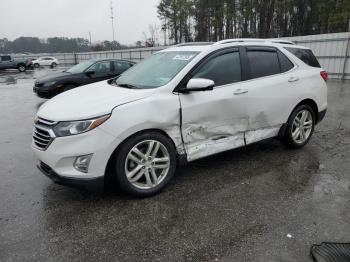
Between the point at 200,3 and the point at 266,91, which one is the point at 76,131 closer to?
the point at 266,91

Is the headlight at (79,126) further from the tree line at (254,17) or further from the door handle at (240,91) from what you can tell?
the tree line at (254,17)

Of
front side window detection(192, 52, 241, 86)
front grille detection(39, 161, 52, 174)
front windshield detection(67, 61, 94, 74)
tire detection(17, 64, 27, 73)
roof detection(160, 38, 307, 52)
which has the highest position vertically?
roof detection(160, 38, 307, 52)

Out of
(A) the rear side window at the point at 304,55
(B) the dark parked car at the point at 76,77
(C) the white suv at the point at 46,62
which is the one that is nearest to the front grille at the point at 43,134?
(A) the rear side window at the point at 304,55

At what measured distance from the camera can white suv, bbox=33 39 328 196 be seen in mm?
3412

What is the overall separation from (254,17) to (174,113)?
39053mm

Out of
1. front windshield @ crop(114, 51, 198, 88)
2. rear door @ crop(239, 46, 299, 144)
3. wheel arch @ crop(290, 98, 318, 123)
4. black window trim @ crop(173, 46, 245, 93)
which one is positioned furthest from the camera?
wheel arch @ crop(290, 98, 318, 123)

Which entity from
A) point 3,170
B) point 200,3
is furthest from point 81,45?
point 3,170

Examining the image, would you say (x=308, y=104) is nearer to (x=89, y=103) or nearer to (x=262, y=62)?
(x=262, y=62)

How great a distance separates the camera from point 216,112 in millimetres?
4195

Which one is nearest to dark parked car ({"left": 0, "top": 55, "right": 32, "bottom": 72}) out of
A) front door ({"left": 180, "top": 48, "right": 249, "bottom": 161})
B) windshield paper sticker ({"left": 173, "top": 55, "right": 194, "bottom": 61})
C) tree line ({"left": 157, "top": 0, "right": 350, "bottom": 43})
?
tree line ({"left": 157, "top": 0, "right": 350, "bottom": 43})

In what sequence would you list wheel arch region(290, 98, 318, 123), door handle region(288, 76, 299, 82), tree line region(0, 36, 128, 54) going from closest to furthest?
door handle region(288, 76, 299, 82), wheel arch region(290, 98, 318, 123), tree line region(0, 36, 128, 54)

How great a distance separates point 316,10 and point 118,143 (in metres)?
37.3

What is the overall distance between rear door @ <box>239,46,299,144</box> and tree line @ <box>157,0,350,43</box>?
2942 cm

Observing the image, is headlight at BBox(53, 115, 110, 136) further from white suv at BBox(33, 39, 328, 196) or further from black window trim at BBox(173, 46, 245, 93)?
black window trim at BBox(173, 46, 245, 93)
